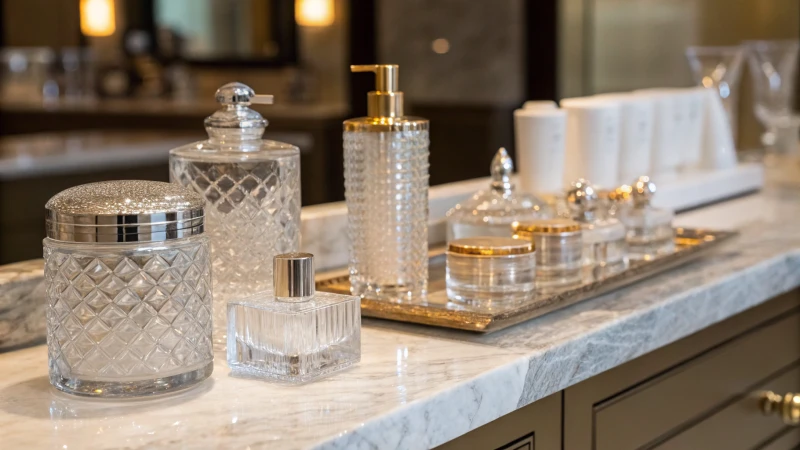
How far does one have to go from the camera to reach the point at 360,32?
205 inches

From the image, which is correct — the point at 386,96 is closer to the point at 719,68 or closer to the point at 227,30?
the point at 719,68

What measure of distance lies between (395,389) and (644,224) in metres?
0.59

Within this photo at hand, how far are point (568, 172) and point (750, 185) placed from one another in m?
0.57

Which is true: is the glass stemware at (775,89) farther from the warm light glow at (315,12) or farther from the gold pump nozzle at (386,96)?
the warm light glow at (315,12)

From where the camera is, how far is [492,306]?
3.29 ft

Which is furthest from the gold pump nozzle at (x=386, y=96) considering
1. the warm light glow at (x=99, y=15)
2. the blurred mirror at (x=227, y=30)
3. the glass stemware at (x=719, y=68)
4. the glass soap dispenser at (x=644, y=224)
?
the warm light glow at (x=99, y=15)

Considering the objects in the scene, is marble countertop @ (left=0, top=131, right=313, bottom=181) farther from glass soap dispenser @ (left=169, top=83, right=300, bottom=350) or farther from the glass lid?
glass soap dispenser @ (left=169, top=83, right=300, bottom=350)

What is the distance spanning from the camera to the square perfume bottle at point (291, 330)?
82 cm

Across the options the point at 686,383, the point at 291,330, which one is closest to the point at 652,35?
the point at 686,383

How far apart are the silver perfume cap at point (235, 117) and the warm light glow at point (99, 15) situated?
5.40 m

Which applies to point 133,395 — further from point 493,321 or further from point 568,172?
point 568,172

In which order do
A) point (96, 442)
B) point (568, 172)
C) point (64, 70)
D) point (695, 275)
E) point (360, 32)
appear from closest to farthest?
point (96, 442) < point (695, 275) < point (568, 172) < point (360, 32) < point (64, 70)

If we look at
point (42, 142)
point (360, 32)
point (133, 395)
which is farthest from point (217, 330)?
point (360, 32)

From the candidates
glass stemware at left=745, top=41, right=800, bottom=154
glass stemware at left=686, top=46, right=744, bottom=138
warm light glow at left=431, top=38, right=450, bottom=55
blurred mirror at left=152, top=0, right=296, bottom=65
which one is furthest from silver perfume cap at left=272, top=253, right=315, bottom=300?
blurred mirror at left=152, top=0, right=296, bottom=65
